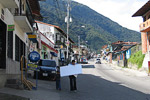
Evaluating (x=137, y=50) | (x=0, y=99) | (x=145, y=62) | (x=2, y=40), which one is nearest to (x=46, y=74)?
(x=2, y=40)

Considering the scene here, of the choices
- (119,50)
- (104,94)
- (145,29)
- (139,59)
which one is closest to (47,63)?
(104,94)

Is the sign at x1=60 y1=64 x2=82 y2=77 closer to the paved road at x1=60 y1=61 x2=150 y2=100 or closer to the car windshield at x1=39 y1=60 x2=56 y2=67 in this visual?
Result: the paved road at x1=60 y1=61 x2=150 y2=100

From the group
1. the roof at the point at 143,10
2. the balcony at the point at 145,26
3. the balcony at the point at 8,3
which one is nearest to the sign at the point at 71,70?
the balcony at the point at 8,3

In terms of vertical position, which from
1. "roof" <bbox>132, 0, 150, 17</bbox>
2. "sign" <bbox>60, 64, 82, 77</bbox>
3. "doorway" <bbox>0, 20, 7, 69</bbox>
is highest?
"roof" <bbox>132, 0, 150, 17</bbox>

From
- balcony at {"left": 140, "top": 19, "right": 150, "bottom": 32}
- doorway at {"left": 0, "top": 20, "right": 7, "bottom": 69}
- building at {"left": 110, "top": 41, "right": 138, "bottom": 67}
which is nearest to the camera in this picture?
doorway at {"left": 0, "top": 20, "right": 7, "bottom": 69}

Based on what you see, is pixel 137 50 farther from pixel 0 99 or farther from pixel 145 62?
pixel 0 99

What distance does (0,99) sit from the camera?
26.3ft

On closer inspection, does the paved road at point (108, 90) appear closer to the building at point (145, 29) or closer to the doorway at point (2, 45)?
the doorway at point (2, 45)

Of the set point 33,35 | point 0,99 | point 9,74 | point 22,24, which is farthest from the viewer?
point 33,35

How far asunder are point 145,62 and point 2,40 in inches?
999

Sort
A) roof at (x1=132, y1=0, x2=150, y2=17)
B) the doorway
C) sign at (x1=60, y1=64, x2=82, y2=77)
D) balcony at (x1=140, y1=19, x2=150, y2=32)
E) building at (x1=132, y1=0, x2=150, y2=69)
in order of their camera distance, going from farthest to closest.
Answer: building at (x1=132, y1=0, x2=150, y2=69)
balcony at (x1=140, y1=19, x2=150, y2=32)
roof at (x1=132, y1=0, x2=150, y2=17)
the doorway
sign at (x1=60, y1=64, x2=82, y2=77)

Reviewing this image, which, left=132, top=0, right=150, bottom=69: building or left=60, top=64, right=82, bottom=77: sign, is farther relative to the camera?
left=132, top=0, right=150, bottom=69: building

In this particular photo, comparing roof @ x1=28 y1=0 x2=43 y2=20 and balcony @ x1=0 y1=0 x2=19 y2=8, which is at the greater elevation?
roof @ x1=28 y1=0 x2=43 y2=20

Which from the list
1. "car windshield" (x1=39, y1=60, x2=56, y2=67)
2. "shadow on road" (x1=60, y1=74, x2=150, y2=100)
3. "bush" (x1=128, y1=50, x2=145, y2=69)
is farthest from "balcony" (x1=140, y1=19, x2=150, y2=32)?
"shadow on road" (x1=60, y1=74, x2=150, y2=100)
